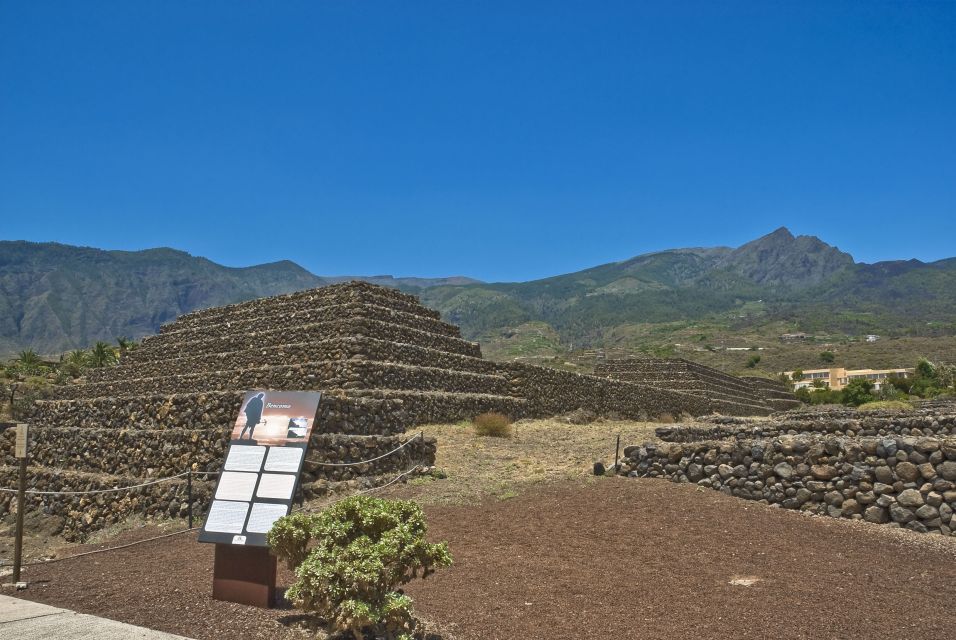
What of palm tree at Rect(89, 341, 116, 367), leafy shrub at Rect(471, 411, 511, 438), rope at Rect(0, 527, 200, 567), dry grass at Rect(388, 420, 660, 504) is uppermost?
palm tree at Rect(89, 341, 116, 367)

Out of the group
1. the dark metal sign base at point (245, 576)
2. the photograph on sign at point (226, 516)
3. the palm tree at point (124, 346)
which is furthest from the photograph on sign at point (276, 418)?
the palm tree at point (124, 346)

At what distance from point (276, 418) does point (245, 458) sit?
0.57 meters

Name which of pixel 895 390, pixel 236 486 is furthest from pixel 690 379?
pixel 236 486

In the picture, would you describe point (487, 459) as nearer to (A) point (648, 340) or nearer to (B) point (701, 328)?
(A) point (648, 340)

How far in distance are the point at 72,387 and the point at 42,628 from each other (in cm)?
2597

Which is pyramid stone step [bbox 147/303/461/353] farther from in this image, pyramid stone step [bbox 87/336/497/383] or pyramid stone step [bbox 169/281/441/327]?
pyramid stone step [bbox 87/336/497/383]

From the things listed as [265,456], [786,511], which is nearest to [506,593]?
[265,456]

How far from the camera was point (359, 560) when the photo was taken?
5.61 m

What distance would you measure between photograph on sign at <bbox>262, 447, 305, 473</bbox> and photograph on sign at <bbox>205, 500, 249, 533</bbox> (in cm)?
47

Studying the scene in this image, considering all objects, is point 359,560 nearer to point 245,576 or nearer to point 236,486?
point 245,576

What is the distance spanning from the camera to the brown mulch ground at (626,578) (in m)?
6.28

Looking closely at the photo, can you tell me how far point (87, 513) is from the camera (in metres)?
14.0

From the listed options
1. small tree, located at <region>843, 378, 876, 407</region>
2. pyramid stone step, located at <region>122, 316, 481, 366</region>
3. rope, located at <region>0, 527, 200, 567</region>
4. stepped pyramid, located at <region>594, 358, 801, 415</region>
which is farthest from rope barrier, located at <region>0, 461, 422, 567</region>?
small tree, located at <region>843, 378, 876, 407</region>

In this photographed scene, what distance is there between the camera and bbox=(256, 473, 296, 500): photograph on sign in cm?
707
